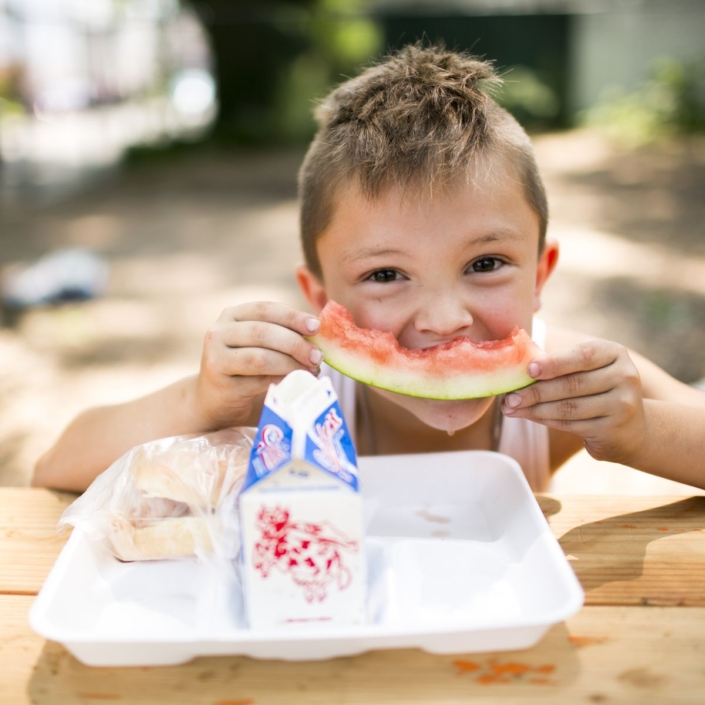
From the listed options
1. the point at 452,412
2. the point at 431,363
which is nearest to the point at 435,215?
the point at 431,363

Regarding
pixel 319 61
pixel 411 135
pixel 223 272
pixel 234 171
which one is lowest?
pixel 223 272

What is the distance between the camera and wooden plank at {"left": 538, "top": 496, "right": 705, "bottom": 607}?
1362mm

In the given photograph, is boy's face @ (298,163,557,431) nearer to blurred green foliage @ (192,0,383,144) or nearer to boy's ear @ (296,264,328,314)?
boy's ear @ (296,264,328,314)

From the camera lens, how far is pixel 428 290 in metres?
1.82

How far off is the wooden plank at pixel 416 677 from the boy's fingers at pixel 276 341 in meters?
0.66

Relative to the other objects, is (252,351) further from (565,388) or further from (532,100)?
(532,100)

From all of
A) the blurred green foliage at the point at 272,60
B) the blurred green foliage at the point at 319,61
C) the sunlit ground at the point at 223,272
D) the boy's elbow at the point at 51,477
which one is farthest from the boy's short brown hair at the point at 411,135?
the blurred green foliage at the point at 272,60

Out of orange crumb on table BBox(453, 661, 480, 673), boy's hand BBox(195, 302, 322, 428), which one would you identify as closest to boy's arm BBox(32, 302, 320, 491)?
boy's hand BBox(195, 302, 322, 428)

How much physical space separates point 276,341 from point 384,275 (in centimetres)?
37

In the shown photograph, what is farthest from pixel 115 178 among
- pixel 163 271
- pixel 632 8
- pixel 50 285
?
pixel 632 8

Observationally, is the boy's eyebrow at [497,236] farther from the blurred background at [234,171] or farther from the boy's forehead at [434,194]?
the blurred background at [234,171]

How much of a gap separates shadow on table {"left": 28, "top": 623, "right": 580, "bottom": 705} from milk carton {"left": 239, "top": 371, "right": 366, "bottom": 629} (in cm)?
7

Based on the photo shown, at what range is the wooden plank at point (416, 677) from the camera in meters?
1.12

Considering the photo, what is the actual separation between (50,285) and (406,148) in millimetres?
5813
